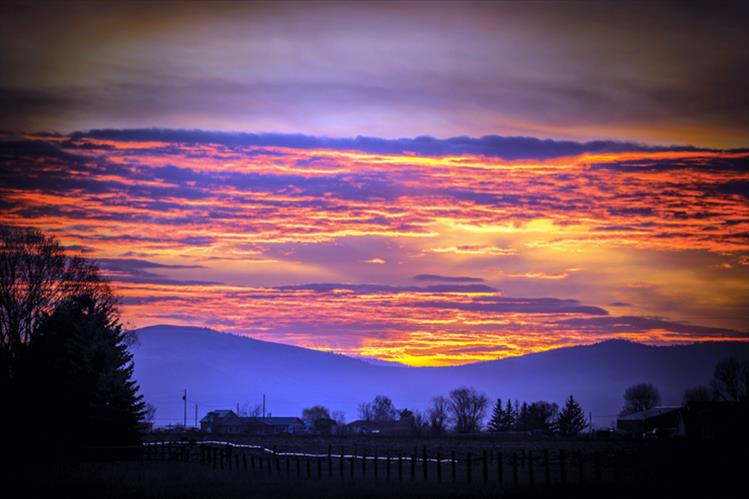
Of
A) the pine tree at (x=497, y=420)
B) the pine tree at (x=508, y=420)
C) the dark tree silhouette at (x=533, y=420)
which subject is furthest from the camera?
the pine tree at (x=497, y=420)

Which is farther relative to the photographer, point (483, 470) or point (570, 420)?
point (570, 420)

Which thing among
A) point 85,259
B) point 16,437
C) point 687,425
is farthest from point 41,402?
point 687,425

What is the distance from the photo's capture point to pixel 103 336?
233ft

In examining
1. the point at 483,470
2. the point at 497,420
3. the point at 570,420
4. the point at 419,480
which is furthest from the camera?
the point at 497,420

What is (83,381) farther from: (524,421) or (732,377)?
(732,377)

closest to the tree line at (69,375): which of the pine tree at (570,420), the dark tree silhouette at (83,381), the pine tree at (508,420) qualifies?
the dark tree silhouette at (83,381)

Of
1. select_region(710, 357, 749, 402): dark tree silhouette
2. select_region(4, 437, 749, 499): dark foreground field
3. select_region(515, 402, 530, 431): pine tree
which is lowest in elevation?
select_region(4, 437, 749, 499): dark foreground field

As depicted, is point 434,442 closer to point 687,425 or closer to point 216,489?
point 687,425

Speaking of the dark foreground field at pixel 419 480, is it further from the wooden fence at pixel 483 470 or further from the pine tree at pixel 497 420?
the pine tree at pixel 497 420

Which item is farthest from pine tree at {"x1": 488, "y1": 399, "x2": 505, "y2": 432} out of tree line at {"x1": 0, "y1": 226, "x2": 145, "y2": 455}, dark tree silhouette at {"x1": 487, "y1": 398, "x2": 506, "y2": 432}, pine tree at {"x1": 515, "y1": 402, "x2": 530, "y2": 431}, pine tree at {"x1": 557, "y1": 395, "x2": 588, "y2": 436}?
tree line at {"x1": 0, "y1": 226, "x2": 145, "y2": 455}

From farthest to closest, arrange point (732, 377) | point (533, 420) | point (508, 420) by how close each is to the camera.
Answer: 1. point (732, 377)
2. point (508, 420)
3. point (533, 420)

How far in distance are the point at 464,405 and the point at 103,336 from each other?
129077 mm

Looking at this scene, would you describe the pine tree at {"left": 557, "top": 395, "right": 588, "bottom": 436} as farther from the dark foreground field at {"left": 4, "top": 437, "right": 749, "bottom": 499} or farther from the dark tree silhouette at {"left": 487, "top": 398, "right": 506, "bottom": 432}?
the dark foreground field at {"left": 4, "top": 437, "right": 749, "bottom": 499}

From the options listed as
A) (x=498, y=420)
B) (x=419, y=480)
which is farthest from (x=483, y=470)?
(x=498, y=420)
